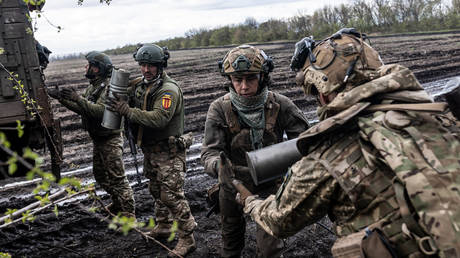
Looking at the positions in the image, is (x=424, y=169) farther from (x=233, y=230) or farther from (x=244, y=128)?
(x=233, y=230)

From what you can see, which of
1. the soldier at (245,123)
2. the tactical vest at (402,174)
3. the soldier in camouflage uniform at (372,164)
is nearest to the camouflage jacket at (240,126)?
the soldier at (245,123)

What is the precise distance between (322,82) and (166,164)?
2817 mm

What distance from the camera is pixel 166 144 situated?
195 inches

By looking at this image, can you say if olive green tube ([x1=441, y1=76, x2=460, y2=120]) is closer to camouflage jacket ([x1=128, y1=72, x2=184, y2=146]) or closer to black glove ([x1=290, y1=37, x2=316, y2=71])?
black glove ([x1=290, y1=37, x2=316, y2=71])

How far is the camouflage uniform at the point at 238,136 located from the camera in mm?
3881

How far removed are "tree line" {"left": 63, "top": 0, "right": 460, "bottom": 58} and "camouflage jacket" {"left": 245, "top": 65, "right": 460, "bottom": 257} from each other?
31060 millimetres

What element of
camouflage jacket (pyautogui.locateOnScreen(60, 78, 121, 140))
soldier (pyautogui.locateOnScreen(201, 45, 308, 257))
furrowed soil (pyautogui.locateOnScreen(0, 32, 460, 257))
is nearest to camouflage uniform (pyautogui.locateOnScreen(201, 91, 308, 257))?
soldier (pyautogui.locateOnScreen(201, 45, 308, 257))

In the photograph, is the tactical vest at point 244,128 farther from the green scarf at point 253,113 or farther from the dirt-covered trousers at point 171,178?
the dirt-covered trousers at point 171,178

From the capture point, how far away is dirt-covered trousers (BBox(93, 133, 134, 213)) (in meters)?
5.75

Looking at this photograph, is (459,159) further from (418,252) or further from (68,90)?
(68,90)

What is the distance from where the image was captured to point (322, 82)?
2.47 meters

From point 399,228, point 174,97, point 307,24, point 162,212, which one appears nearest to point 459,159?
point 399,228

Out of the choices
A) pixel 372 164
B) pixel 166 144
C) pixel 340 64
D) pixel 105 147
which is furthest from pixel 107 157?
pixel 372 164

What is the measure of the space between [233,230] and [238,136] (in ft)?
2.95
